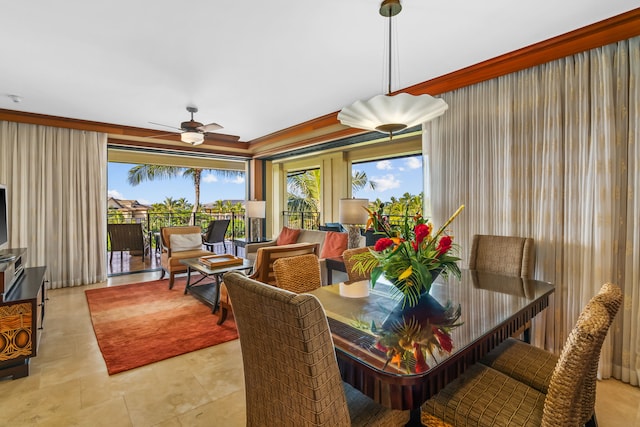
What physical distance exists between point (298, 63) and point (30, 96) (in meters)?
3.31

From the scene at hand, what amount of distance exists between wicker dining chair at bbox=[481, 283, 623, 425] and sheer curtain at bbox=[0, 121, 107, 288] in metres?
5.54

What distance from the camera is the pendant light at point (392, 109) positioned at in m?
2.04

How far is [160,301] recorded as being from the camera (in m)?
4.12

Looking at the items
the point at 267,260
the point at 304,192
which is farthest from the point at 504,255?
the point at 304,192

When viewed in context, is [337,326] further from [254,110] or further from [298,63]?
[254,110]

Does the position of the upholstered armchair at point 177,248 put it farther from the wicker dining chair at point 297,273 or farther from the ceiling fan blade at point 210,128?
the wicker dining chair at point 297,273

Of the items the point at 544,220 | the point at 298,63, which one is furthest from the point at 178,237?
the point at 544,220

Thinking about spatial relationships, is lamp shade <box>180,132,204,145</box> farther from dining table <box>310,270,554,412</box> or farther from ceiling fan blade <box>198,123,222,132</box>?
dining table <box>310,270,554,412</box>

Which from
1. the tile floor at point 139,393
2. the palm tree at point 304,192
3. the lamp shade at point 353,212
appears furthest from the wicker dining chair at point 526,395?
the palm tree at point 304,192

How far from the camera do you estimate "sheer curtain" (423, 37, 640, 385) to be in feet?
7.54

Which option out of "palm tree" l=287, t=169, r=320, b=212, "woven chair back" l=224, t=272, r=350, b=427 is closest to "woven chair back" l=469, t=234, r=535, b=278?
"woven chair back" l=224, t=272, r=350, b=427

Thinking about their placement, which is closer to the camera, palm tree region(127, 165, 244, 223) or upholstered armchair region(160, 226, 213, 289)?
upholstered armchair region(160, 226, 213, 289)

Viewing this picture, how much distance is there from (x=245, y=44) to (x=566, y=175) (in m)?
2.77

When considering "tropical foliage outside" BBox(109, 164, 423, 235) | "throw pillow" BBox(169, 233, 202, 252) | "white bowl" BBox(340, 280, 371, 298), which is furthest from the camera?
"tropical foliage outside" BBox(109, 164, 423, 235)
